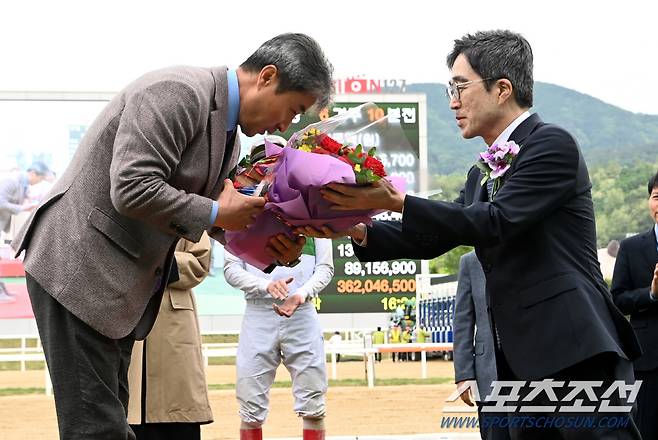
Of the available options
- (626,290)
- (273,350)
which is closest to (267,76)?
(626,290)

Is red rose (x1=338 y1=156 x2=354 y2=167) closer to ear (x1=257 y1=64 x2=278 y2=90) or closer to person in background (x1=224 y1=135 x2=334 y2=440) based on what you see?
ear (x1=257 y1=64 x2=278 y2=90)

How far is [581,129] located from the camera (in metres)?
176

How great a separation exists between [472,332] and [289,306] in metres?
1.40

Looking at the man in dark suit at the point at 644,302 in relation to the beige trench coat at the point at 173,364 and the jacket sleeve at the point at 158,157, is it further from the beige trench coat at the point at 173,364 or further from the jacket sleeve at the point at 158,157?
the jacket sleeve at the point at 158,157

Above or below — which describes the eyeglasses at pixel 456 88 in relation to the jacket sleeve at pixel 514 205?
above

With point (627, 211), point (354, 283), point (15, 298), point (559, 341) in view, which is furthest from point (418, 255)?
point (627, 211)

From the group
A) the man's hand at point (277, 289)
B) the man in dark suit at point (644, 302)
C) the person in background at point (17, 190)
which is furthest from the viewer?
the person in background at point (17, 190)

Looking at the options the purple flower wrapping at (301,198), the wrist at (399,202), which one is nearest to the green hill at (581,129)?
the purple flower wrapping at (301,198)

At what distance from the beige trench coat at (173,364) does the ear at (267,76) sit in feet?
7.78

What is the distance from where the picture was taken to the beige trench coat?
5.79 metres

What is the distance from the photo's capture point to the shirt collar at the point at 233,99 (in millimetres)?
3594

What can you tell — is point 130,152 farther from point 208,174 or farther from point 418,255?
point 418,255

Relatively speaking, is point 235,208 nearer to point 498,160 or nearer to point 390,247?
point 390,247

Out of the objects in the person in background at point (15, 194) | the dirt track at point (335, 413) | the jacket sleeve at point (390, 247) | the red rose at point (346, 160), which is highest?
the red rose at point (346, 160)
